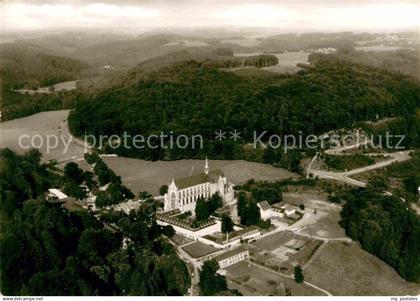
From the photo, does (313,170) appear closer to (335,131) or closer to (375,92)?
(335,131)

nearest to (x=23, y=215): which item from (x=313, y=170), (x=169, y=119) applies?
(x=313, y=170)

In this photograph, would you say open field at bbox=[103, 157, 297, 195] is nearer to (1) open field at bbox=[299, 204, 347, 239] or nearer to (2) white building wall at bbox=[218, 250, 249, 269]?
(1) open field at bbox=[299, 204, 347, 239]

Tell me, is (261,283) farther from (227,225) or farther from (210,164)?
(210,164)

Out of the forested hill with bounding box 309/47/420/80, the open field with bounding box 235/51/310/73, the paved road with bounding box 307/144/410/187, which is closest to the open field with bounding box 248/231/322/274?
the paved road with bounding box 307/144/410/187

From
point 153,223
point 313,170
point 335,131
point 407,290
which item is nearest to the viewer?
point 407,290

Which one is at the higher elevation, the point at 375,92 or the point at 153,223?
the point at 375,92
